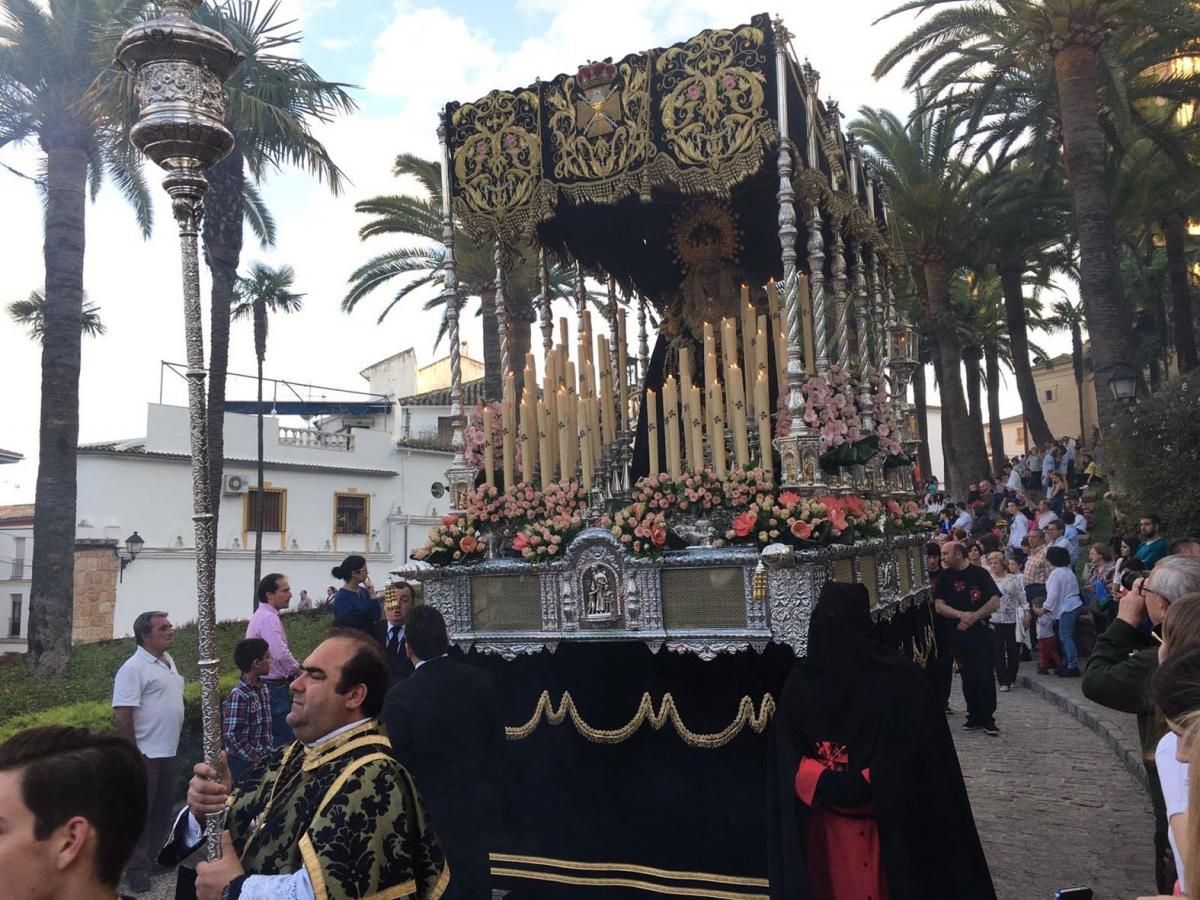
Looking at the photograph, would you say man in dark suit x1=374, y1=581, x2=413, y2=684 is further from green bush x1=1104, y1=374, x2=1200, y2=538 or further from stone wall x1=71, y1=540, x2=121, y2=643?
stone wall x1=71, y1=540, x2=121, y2=643

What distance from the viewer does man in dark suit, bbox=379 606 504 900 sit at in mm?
4379

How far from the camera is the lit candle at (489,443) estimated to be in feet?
23.6

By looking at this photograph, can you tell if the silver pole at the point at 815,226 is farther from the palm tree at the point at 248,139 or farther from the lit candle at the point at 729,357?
the palm tree at the point at 248,139

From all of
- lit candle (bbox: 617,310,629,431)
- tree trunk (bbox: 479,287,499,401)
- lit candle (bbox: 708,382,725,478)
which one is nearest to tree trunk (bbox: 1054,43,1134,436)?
tree trunk (bbox: 479,287,499,401)

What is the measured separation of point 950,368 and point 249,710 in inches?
819

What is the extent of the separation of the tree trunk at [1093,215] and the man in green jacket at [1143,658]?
42.9 feet

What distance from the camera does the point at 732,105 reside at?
247 inches

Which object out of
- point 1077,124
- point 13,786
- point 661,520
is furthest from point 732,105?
point 1077,124

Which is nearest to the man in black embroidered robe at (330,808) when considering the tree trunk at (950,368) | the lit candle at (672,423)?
the lit candle at (672,423)

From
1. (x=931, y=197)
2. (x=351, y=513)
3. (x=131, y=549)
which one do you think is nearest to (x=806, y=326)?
(x=931, y=197)

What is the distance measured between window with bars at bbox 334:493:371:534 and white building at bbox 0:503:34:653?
9.28 metres

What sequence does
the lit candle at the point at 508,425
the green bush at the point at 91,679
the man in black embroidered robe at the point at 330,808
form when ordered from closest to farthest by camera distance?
the man in black embroidered robe at the point at 330,808 → the lit candle at the point at 508,425 → the green bush at the point at 91,679

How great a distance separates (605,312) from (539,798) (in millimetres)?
4619

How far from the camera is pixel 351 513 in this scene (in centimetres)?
3388
